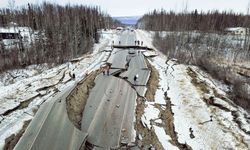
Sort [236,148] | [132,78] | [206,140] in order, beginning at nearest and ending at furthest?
[236,148] < [206,140] < [132,78]

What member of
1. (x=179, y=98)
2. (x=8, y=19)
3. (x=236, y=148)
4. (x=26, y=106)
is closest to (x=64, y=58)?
(x=26, y=106)

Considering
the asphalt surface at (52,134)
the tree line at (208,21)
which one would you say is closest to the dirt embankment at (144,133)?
the asphalt surface at (52,134)

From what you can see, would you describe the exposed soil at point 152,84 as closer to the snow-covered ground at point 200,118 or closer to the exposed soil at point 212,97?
the snow-covered ground at point 200,118

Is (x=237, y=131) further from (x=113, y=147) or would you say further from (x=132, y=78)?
(x=132, y=78)

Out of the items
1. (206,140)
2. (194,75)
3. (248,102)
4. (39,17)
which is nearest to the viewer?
(206,140)

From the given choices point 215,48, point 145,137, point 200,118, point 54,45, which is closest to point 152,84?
point 200,118
